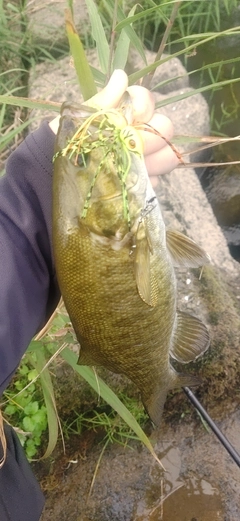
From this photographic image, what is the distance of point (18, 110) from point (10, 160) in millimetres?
1801

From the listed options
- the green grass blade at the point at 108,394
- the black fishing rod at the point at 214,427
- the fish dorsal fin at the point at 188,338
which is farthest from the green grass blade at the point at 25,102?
the black fishing rod at the point at 214,427

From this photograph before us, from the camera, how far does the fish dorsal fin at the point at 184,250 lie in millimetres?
1362

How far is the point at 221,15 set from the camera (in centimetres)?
356

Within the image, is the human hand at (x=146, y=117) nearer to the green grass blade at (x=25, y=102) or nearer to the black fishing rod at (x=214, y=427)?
the green grass blade at (x=25, y=102)

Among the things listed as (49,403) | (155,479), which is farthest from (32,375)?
(155,479)

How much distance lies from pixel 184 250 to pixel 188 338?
0.36 meters

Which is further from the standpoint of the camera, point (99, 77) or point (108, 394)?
point (108, 394)

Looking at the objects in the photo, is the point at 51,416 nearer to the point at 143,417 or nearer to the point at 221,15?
the point at 143,417

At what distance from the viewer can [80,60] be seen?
109 centimetres

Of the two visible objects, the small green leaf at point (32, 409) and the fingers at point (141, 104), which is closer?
the fingers at point (141, 104)

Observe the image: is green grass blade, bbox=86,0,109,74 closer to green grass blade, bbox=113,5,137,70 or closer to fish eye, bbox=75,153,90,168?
green grass blade, bbox=113,5,137,70

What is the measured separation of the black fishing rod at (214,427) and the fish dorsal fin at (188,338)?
16.0 inches

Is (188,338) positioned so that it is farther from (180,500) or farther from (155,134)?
(180,500)

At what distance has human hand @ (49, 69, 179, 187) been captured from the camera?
3.57 feet
